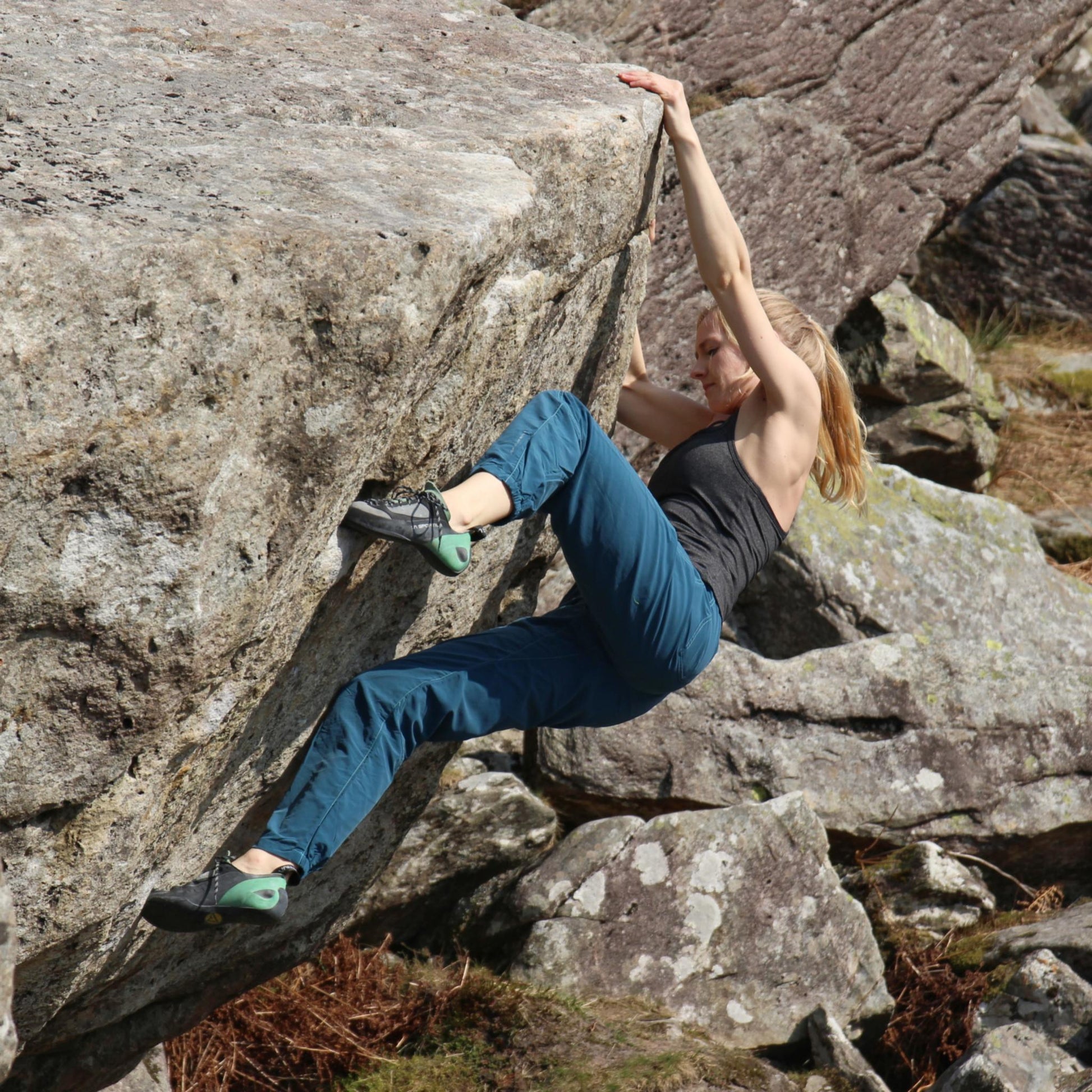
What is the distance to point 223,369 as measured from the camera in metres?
3.14

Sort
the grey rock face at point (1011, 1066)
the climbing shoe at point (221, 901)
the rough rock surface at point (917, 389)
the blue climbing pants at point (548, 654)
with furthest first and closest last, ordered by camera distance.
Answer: the rough rock surface at point (917, 389)
the grey rock face at point (1011, 1066)
the blue climbing pants at point (548, 654)
the climbing shoe at point (221, 901)

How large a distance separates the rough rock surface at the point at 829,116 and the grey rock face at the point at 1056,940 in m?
3.49

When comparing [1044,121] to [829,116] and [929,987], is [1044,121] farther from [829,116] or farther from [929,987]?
[929,987]

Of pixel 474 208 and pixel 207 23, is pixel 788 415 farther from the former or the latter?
pixel 207 23

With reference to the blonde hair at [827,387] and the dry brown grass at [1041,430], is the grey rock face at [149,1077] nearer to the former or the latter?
the blonde hair at [827,387]

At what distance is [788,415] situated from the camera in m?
4.81

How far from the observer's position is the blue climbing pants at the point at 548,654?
13.2 ft

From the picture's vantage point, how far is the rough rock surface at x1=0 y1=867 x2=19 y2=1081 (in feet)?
9.95

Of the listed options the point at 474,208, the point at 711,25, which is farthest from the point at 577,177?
the point at 711,25

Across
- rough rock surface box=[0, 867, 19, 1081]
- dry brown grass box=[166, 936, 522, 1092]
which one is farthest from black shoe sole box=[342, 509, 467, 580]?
dry brown grass box=[166, 936, 522, 1092]

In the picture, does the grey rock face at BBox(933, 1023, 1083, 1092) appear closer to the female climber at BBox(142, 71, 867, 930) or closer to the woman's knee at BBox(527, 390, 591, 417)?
the female climber at BBox(142, 71, 867, 930)

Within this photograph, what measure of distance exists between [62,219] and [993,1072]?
15.0ft

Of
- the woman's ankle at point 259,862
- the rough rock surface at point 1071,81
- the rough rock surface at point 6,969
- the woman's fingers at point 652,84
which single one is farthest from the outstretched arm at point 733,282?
the rough rock surface at point 1071,81

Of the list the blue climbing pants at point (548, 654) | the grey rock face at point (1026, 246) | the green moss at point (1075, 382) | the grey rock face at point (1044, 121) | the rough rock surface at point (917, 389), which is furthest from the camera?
the grey rock face at point (1044, 121)
